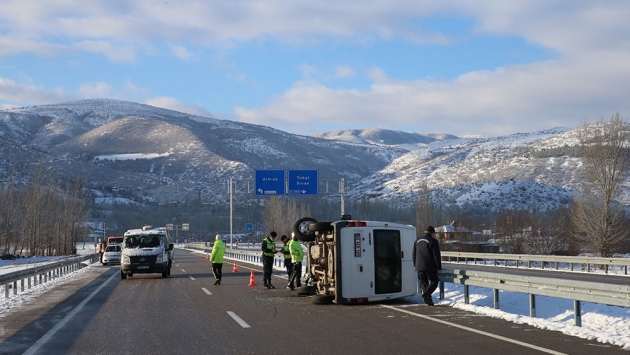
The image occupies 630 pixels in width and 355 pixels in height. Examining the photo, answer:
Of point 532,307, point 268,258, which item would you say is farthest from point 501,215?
point 532,307

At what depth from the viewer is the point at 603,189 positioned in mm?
52469

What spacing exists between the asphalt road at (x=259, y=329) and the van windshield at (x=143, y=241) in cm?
1047

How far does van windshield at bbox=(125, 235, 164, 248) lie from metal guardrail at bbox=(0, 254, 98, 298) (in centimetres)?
342

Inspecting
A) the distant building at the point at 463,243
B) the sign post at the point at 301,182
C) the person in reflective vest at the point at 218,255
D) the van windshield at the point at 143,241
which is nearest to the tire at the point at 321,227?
the person in reflective vest at the point at 218,255

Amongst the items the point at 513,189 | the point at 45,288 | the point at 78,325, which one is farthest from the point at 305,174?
the point at 513,189

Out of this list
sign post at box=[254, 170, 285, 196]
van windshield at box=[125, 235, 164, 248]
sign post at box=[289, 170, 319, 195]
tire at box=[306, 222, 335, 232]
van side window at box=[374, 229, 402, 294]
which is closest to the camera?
van side window at box=[374, 229, 402, 294]

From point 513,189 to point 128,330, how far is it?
14445 cm

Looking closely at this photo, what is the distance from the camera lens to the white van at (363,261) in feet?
52.5

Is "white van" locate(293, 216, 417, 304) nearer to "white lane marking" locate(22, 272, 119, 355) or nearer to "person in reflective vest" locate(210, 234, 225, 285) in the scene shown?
"white lane marking" locate(22, 272, 119, 355)

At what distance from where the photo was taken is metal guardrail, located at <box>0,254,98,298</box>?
20.5m

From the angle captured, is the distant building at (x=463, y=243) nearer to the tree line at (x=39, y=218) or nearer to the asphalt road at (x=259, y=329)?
the tree line at (x=39, y=218)

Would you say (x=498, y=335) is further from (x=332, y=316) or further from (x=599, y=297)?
(x=332, y=316)

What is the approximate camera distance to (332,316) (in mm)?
14117

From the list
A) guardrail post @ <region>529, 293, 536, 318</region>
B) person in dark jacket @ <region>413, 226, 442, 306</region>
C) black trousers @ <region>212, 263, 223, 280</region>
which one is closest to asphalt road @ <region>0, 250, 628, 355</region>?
person in dark jacket @ <region>413, 226, 442, 306</region>
